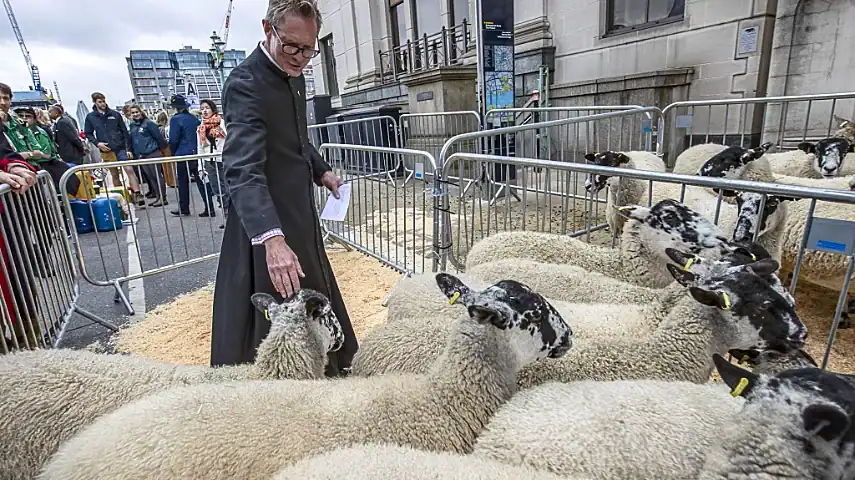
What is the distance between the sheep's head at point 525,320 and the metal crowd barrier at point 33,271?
293 cm

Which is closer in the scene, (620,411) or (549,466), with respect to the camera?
(549,466)

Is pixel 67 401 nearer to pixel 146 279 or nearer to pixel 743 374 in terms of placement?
pixel 743 374

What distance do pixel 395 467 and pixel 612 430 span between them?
83 cm

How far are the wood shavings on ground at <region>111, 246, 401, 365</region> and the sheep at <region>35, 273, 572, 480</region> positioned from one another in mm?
1996

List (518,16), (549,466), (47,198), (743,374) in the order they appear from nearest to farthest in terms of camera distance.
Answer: (743,374)
(549,466)
(47,198)
(518,16)

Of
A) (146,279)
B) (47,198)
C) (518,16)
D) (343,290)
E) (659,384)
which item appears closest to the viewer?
(659,384)

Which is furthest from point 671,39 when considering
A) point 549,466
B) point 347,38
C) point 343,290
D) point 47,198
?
point 347,38

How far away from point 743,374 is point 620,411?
0.45 metres

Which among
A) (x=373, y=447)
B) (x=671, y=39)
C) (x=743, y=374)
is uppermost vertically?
(x=671, y=39)

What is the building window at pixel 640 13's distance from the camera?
8.73m

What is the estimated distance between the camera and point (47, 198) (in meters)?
4.37

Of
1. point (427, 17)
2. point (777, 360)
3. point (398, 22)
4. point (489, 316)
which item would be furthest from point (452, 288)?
point (398, 22)

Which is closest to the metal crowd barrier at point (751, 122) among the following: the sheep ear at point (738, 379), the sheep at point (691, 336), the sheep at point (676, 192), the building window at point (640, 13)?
the sheep at point (676, 192)

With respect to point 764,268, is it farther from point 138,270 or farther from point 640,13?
Result: point 640,13
